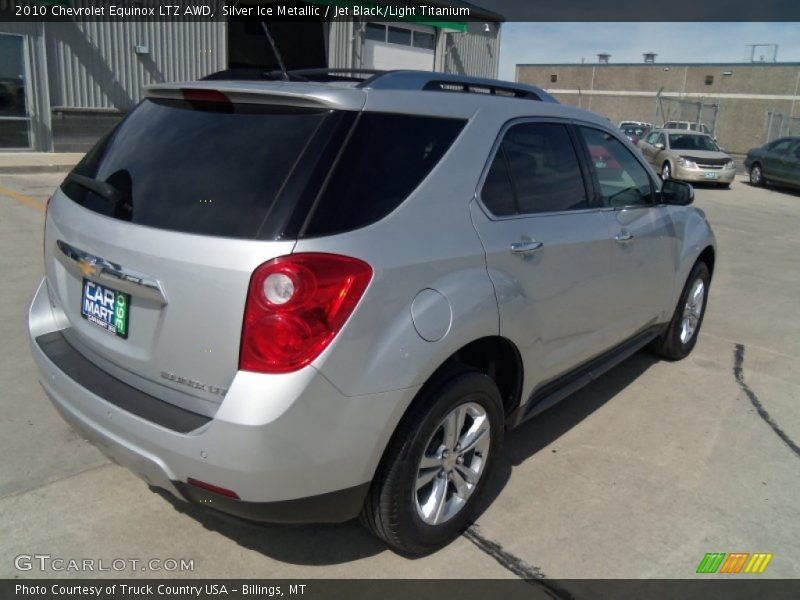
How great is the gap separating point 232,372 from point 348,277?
49 centimetres

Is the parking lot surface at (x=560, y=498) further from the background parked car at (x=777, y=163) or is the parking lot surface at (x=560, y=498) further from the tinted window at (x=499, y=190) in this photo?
the background parked car at (x=777, y=163)

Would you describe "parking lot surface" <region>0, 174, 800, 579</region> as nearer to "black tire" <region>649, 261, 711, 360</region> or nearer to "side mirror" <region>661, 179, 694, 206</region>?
"black tire" <region>649, 261, 711, 360</region>

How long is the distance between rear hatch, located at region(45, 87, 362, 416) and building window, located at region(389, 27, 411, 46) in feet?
64.4

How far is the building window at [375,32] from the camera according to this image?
2038cm

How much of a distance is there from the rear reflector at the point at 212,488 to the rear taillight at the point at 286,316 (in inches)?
16.3

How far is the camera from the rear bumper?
2.20 m

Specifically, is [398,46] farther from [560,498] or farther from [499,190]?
[560,498]

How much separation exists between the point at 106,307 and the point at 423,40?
21270mm

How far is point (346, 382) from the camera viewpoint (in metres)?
2.28

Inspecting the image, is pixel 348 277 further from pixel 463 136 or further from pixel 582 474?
pixel 582 474

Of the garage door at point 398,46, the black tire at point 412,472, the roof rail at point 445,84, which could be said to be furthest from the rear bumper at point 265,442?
the garage door at point 398,46

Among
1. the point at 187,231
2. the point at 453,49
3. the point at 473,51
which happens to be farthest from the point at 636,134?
the point at 187,231

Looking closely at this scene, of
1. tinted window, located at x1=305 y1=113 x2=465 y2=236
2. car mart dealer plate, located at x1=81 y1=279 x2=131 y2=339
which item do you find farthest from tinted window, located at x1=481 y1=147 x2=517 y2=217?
car mart dealer plate, located at x1=81 y1=279 x2=131 y2=339

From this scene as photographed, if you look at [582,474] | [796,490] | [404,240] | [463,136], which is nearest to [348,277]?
[404,240]
